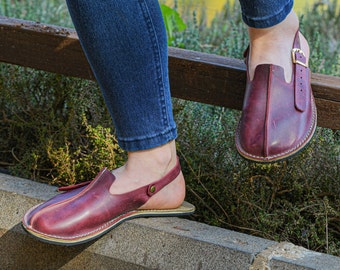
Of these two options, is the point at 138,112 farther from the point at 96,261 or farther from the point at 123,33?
the point at 96,261

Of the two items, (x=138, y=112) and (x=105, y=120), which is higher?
(x=138, y=112)

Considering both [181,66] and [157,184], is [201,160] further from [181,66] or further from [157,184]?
[157,184]

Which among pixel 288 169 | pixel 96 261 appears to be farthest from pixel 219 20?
pixel 96 261

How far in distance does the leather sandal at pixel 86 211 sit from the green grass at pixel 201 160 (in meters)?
0.40

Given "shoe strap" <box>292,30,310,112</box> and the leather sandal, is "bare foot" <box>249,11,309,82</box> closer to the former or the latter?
"shoe strap" <box>292,30,310,112</box>

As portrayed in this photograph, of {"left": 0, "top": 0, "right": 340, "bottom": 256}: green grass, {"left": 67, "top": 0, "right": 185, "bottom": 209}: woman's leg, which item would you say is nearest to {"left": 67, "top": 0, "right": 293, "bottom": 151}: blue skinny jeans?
{"left": 67, "top": 0, "right": 185, "bottom": 209}: woman's leg

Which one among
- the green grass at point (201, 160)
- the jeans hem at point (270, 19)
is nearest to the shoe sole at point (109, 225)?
the green grass at point (201, 160)

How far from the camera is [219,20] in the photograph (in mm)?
5316

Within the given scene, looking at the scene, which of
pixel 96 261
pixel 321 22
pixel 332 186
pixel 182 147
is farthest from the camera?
pixel 321 22

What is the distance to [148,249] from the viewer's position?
221 centimetres

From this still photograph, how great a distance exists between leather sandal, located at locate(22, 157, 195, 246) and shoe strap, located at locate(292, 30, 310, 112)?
1.44ft

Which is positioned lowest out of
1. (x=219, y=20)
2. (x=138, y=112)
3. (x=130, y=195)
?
(x=219, y=20)

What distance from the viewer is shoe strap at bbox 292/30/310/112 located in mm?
1978

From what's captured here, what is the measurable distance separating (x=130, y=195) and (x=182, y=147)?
0.60 metres
